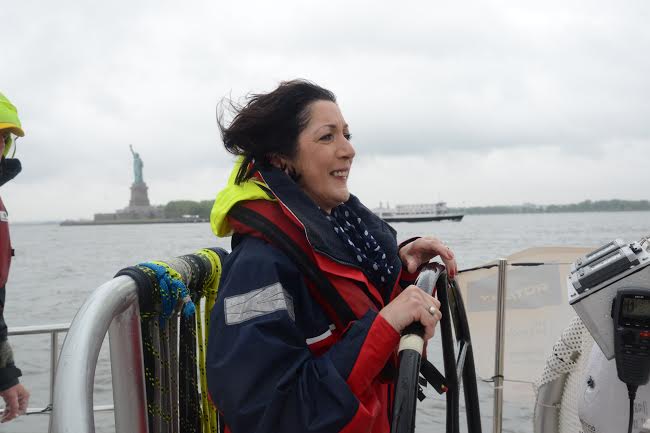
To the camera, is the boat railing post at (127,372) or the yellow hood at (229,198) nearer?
the boat railing post at (127,372)

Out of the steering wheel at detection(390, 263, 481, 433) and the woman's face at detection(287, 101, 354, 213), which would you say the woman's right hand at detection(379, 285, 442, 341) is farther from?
the woman's face at detection(287, 101, 354, 213)

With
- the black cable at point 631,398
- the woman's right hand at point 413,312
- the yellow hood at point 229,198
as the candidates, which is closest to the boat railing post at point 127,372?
the yellow hood at point 229,198

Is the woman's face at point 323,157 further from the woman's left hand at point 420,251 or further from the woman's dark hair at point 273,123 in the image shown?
the woman's left hand at point 420,251

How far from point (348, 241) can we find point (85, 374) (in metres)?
0.88

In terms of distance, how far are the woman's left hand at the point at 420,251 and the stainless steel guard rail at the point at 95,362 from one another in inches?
39.9

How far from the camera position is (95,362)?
32.9 inches

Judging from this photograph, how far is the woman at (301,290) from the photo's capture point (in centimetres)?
123

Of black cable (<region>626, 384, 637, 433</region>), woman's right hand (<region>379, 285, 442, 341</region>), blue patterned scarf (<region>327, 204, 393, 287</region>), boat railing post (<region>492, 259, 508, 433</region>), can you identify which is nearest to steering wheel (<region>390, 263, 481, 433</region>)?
woman's right hand (<region>379, 285, 442, 341</region>)

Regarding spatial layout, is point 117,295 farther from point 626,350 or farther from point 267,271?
point 626,350

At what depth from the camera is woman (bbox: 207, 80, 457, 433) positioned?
1.23 meters

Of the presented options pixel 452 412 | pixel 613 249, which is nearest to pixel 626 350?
pixel 613 249

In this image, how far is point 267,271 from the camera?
52.2 inches

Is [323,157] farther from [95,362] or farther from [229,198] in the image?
[95,362]

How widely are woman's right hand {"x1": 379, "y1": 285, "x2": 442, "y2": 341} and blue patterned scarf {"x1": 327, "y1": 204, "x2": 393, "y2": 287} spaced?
346 millimetres
